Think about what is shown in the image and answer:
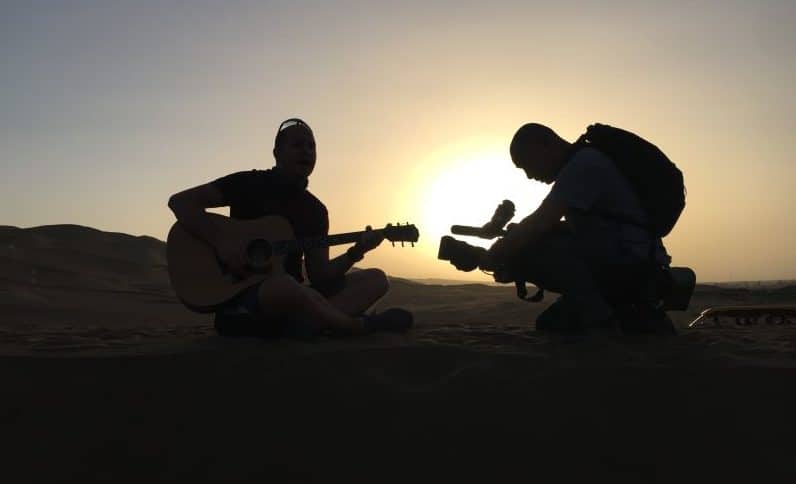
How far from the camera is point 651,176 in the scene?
12.1 feet

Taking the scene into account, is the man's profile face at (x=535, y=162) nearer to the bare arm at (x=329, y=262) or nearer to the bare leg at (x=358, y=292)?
the bare arm at (x=329, y=262)

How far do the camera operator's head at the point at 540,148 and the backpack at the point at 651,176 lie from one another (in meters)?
0.22

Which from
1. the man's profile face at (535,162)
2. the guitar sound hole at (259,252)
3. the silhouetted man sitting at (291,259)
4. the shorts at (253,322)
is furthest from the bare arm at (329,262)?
the man's profile face at (535,162)

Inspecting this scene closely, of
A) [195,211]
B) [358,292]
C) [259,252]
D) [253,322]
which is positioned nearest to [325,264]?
[358,292]

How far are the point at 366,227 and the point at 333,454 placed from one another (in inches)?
96.8

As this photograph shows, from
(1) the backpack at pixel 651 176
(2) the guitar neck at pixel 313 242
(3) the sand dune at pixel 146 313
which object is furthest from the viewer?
(2) the guitar neck at pixel 313 242

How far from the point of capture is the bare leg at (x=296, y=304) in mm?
3561

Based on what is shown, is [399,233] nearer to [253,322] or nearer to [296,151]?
[296,151]

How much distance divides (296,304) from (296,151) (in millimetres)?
1137

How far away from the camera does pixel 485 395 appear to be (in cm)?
254

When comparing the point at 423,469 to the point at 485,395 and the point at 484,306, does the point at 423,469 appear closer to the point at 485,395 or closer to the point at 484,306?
the point at 485,395

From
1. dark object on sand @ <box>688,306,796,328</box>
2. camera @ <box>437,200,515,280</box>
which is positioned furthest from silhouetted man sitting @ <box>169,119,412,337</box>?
dark object on sand @ <box>688,306,796,328</box>

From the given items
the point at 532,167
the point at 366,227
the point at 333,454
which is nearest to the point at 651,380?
the point at 333,454

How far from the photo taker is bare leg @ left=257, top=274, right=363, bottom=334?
356cm
